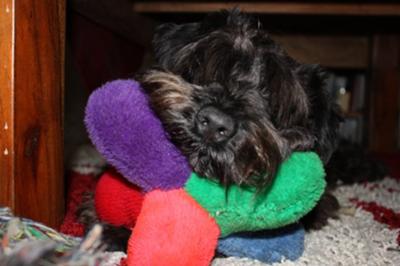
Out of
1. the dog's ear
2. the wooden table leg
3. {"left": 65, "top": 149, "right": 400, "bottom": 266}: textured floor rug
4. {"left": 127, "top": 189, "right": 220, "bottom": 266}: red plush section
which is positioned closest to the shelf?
{"left": 65, "top": 149, "right": 400, "bottom": 266}: textured floor rug

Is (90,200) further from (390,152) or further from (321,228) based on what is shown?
(390,152)

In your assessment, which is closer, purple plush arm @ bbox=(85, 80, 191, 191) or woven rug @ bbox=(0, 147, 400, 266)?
woven rug @ bbox=(0, 147, 400, 266)

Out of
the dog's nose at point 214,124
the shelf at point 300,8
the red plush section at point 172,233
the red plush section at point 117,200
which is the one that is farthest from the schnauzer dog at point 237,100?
the shelf at point 300,8

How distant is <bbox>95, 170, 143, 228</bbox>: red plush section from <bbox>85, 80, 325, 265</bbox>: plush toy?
136 mm

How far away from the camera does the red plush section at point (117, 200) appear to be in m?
1.49

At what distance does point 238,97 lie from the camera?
4.91 ft

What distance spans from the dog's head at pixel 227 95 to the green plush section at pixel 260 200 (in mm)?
34

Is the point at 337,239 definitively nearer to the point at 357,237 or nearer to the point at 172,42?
the point at 357,237

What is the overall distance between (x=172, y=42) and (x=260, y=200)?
0.69 meters

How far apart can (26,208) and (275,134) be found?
716 millimetres

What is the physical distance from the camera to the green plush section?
1.29 meters

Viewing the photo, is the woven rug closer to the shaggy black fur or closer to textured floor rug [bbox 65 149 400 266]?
textured floor rug [bbox 65 149 400 266]

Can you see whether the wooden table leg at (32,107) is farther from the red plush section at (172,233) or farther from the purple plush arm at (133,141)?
the red plush section at (172,233)

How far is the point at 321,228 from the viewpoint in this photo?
1.87 meters
